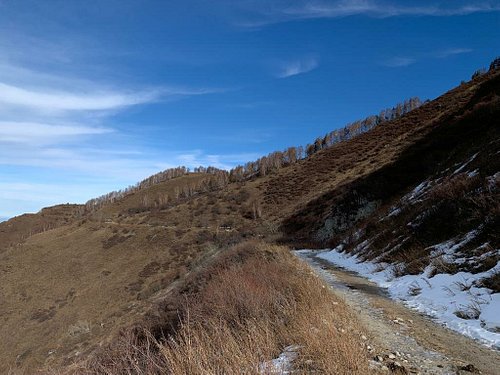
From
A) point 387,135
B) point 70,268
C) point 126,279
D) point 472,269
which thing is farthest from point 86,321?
point 387,135

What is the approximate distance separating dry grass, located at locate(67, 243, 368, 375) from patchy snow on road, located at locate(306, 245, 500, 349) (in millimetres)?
2239

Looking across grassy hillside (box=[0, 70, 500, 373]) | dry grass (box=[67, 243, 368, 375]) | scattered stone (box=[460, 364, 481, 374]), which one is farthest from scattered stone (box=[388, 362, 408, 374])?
grassy hillside (box=[0, 70, 500, 373])

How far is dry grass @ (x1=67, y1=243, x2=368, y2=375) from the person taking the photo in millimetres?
4039

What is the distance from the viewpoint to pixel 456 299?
739 cm

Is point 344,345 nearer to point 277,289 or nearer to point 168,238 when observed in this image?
point 277,289

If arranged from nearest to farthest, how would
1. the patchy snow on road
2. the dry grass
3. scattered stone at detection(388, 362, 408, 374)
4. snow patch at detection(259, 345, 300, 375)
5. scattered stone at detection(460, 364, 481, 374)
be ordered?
snow patch at detection(259, 345, 300, 375), the dry grass, scattered stone at detection(388, 362, 408, 374), scattered stone at detection(460, 364, 481, 374), the patchy snow on road

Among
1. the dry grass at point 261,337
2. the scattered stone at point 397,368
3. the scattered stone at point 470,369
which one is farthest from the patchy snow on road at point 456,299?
the dry grass at point 261,337

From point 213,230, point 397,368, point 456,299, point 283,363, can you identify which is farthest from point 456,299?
point 213,230

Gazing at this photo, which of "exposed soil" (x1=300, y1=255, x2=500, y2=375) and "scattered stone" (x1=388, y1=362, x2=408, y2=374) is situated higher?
"scattered stone" (x1=388, y1=362, x2=408, y2=374)

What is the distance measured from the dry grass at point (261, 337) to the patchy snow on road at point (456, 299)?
7.35 ft

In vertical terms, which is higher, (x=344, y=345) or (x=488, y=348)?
(x=344, y=345)

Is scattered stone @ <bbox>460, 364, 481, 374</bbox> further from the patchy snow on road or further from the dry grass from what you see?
the dry grass

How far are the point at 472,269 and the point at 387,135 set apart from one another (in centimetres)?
7142

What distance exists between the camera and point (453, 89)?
2726 inches
